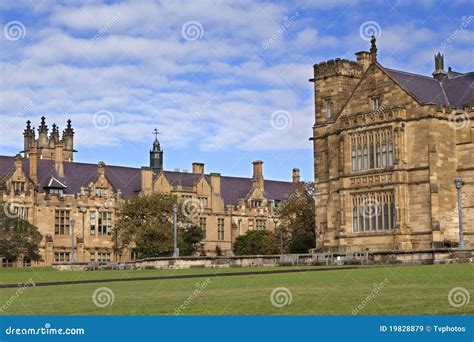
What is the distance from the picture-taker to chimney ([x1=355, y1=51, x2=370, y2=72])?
6788 centimetres

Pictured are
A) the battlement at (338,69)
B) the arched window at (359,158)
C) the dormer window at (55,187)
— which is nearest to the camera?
the arched window at (359,158)

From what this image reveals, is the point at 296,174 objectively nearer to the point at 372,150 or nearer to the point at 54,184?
the point at 54,184

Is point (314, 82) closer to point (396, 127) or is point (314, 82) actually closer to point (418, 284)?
point (396, 127)

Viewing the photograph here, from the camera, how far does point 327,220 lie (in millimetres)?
64750

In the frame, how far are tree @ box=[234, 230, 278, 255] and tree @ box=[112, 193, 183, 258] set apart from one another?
11.8 m

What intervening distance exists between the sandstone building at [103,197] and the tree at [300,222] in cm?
1626

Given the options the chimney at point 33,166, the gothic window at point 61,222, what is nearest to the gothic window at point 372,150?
the gothic window at point 61,222

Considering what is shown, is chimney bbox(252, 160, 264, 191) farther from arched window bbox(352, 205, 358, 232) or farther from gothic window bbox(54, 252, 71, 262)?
arched window bbox(352, 205, 358, 232)

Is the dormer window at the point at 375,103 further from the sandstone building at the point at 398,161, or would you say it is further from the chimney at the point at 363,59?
the chimney at the point at 363,59

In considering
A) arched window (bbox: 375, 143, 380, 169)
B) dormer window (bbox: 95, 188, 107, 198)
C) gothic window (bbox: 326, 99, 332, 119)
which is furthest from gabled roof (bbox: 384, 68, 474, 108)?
dormer window (bbox: 95, 188, 107, 198)

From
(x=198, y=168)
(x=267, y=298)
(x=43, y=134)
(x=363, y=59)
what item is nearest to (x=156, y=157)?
(x=198, y=168)

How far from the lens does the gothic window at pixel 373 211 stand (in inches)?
2324

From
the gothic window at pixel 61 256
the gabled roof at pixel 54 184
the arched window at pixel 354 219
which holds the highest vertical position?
the gabled roof at pixel 54 184

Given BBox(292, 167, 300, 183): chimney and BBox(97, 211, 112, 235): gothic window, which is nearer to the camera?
BBox(97, 211, 112, 235): gothic window
